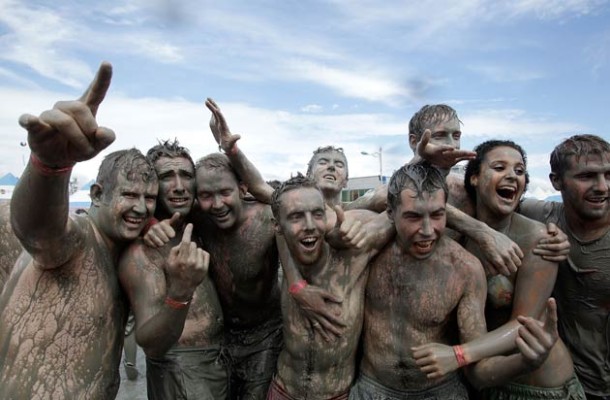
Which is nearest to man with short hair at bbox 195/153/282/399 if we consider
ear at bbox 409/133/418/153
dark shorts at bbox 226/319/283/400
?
dark shorts at bbox 226/319/283/400

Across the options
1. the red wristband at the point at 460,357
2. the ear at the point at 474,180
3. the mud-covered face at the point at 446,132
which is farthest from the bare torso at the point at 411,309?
the mud-covered face at the point at 446,132

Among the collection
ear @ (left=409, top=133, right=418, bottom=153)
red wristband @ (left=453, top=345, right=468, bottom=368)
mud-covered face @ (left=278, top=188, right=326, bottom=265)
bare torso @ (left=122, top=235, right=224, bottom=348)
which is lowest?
red wristband @ (left=453, top=345, right=468, bottom=368)

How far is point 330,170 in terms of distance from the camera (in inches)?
187

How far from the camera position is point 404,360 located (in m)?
2.89

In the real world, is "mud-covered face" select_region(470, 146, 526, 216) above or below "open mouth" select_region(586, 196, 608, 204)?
above

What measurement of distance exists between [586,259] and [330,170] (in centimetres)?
228

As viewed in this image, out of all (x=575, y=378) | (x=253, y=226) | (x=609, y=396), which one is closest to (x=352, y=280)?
(x=253, y=226)

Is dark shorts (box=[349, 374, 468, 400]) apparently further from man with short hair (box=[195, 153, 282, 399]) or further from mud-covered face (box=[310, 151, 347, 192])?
mud-covered face (box=[310, 151, 347, 192])

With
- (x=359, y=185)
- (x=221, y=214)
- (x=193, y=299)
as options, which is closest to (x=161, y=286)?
(x=193, y=299)

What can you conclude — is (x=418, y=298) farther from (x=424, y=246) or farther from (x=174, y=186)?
(x=174, y=186)

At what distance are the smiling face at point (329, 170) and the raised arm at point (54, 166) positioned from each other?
2591 millimetres

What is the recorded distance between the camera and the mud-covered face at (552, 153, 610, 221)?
3031 millimetres

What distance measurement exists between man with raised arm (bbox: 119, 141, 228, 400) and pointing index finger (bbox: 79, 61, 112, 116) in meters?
0.79

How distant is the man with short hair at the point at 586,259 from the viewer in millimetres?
3057
